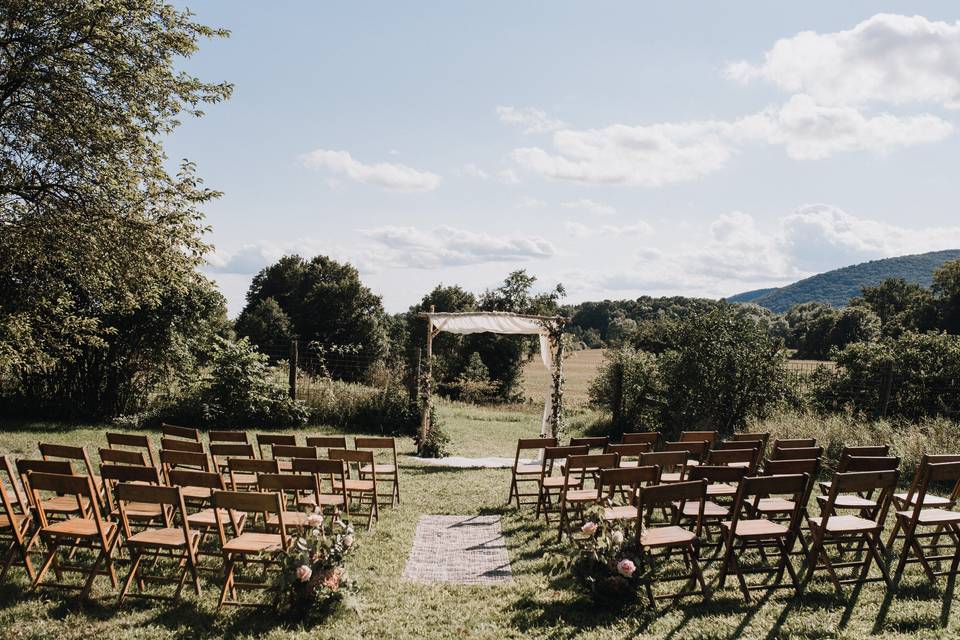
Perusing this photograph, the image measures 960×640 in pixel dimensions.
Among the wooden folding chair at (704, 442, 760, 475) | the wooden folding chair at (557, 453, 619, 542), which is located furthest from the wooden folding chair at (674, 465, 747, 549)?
the wooden folding chair at (557, 453, 619, 542)

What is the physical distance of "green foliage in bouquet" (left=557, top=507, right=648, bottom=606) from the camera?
4.81 m

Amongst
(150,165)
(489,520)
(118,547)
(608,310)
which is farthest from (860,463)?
(608,310)

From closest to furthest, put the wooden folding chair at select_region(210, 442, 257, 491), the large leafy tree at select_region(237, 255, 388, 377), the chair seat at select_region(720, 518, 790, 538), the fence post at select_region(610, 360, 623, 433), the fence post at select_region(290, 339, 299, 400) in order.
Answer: the chair seat at select_region(720, 518, 790, 538)
the wooden folding chair at select_region(210, 442, 257, 491)
the fence post at select_region(290, 339, 299, 400)
the fence post at select_region(610, 360, 623, 433)
the large leafy tree at select_region(237, 255, 388, 377)

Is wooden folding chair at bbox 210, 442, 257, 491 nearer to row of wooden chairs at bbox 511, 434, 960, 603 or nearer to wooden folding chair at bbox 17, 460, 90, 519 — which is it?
wooden folding chair at bbox 17, 460, 90, 519

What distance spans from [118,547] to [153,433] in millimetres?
8350

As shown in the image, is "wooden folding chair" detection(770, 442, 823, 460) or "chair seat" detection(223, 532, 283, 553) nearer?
"chair seat" detection(223, 532, 283, 553)

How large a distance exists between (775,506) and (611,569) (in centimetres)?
231

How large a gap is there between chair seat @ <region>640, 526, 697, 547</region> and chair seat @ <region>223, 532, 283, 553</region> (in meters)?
2.84

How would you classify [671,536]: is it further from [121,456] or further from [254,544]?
[121,456]

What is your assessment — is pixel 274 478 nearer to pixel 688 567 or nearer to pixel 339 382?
pixel 688 567

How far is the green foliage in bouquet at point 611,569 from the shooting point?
15.8 ft

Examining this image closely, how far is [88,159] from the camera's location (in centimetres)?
1057

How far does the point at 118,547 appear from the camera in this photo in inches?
235

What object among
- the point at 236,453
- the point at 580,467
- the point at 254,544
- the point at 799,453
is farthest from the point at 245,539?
the point at 799,453
